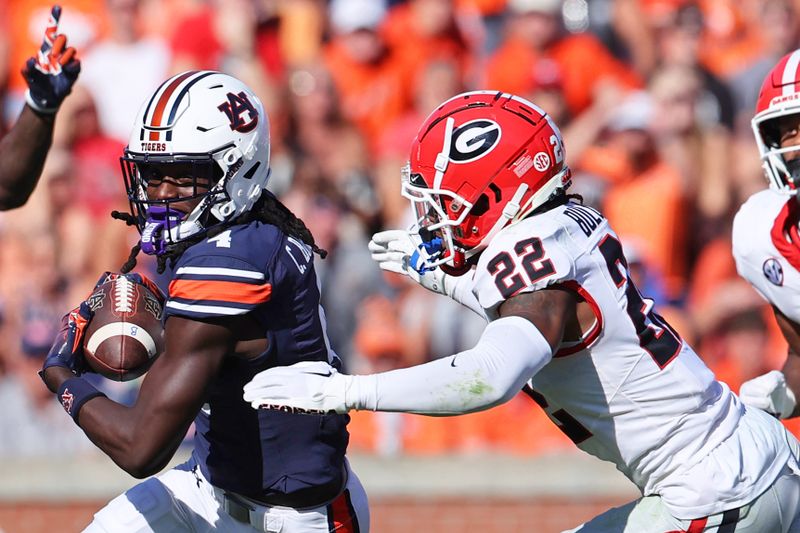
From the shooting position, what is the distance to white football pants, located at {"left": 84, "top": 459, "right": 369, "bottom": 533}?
11.7 ft

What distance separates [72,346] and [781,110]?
2.24 meters

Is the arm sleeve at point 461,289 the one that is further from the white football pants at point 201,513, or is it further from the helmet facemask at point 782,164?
the helmet facemask at point 782,164

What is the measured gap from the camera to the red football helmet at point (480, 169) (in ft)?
11.1

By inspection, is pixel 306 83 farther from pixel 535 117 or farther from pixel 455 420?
pixel 535 117

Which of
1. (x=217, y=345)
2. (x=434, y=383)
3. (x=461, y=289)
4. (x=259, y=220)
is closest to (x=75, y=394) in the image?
(x=217, y=345)

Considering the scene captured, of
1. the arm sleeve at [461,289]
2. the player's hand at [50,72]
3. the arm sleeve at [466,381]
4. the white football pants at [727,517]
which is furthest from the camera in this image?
the player's hand at [50,72]

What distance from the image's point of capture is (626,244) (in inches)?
287

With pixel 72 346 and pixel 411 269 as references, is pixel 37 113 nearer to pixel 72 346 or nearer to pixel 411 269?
pixel 72 346

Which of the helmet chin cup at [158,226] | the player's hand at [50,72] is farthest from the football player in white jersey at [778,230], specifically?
the player's hand at [50,72]

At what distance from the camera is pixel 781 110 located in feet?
12.8

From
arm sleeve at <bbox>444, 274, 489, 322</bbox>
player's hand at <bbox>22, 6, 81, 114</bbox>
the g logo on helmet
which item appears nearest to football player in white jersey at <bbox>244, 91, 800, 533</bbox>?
the g logo on helmet

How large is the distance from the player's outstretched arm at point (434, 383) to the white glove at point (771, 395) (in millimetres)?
1228

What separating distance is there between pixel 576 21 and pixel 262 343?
4.96m

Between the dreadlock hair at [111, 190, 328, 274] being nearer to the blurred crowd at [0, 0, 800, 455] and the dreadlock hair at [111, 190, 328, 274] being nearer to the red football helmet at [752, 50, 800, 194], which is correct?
the red football helmet at [752, 50, 800, 194]
